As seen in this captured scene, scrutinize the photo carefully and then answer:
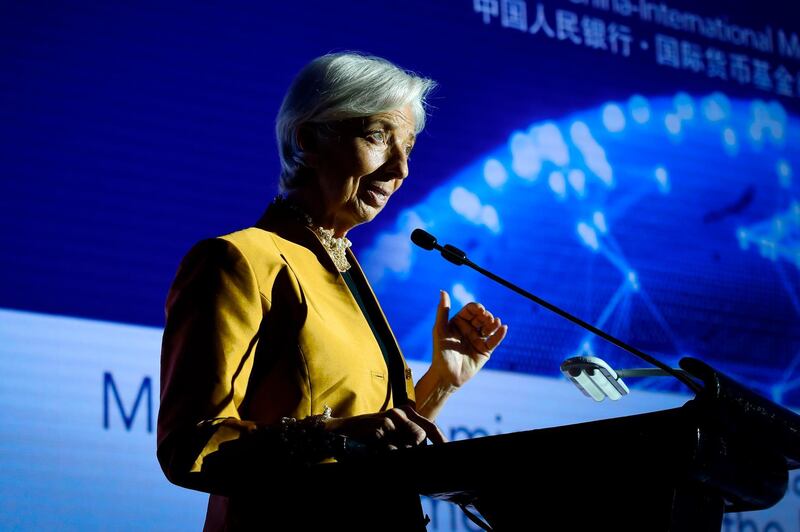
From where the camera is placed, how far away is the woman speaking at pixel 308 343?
4.10 ft

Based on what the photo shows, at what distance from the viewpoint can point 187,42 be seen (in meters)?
2.76

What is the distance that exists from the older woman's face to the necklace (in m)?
0.03

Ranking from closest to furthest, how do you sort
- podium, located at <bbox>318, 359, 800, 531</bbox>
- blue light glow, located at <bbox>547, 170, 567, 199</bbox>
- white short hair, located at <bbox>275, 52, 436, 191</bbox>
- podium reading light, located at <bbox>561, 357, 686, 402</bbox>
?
podium, located at <bbox>318, 359, 800, 531</bbox>
podium reading light, located at <bbox>561, 357, 686, 402</bbox>
white short hair, located at <bbox>275, 52, 436, 191</bbox>
blue light glow, located at <bbox>547, 170, 567, 199</bbox>

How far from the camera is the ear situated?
186cm

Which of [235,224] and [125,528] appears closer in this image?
[125,528]

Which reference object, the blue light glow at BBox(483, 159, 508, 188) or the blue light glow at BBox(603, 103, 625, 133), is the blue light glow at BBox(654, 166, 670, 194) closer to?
the blue light glow at BBox(603, 103, 625, 133)

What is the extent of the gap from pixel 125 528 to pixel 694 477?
1568 millimetres

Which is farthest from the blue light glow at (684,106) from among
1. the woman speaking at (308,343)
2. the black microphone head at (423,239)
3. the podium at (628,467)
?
the podium at (628,467)

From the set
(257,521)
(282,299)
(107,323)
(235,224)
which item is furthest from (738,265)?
(257,521)

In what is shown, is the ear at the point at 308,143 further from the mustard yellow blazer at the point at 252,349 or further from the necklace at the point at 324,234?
the mustard yellow blazer at the point at 252,349

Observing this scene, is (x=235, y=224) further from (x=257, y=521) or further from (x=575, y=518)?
(x=575, y=518)

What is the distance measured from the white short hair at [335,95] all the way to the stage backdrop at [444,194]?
785 millimetres

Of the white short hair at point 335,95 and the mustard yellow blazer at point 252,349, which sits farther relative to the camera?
the white short hair at point 335,95

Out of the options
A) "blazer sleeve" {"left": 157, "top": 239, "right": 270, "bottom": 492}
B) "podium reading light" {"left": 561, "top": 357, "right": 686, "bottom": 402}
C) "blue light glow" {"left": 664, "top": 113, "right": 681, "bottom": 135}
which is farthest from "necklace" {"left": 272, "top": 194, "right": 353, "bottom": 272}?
"blue light glow" {"left": 664, "top": 113, "right": 681, "bottom": 135}
